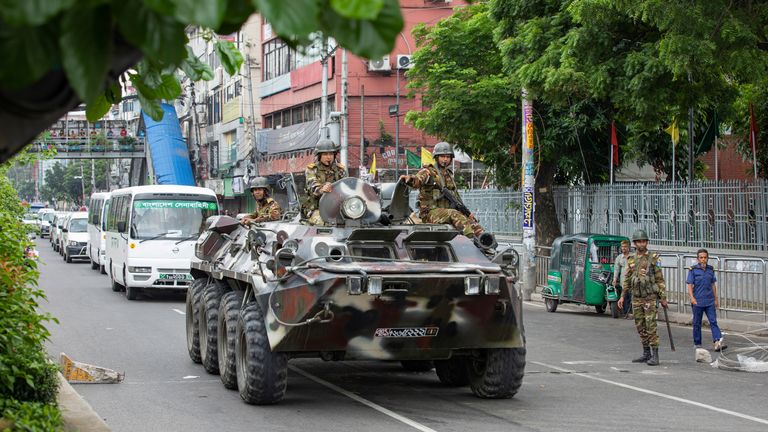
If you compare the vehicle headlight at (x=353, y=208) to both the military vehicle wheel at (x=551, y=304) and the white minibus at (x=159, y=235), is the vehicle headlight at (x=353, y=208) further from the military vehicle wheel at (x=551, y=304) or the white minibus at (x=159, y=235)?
the white minibus at (x=159, y=235)

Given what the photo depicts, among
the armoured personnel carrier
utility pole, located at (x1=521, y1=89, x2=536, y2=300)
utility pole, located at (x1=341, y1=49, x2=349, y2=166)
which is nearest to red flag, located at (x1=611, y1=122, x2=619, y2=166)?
utility pole, located at (x1=521, y1=89, x2=536, y2=300)

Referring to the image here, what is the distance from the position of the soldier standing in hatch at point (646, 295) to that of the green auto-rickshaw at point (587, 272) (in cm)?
707

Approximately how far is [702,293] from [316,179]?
20.9 feet

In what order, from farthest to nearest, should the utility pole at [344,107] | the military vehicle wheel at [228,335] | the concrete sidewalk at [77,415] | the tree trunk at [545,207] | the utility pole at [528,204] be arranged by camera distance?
1. the utility pole at [344,107]
2. the tree trunk at [545,207]
3. the utility pole at [528,204]
4. the military vehicle wheel at [228,335]
5. the concrete sidewalk at [77,415]

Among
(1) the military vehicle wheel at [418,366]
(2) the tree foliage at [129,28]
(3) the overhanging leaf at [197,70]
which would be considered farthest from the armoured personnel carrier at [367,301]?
(2) the tree foliage at [129,28]

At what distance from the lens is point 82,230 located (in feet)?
142

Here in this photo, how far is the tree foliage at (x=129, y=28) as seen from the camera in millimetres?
2332

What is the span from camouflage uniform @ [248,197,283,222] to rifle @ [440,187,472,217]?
3440 mm

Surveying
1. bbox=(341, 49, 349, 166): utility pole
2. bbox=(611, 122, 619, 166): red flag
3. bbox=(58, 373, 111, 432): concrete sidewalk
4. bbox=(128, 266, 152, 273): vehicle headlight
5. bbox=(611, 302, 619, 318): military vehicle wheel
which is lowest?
bbox=(611, 302, 619, 318): military vehicle wheel

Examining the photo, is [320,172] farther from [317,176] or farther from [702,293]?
[702,293]

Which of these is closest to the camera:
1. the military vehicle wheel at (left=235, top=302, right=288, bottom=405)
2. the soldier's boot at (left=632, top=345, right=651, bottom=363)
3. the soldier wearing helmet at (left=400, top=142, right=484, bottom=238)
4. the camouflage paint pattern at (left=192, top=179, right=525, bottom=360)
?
the camouflage paint pattern at (left=192, top=179, right=525, bottom=360)

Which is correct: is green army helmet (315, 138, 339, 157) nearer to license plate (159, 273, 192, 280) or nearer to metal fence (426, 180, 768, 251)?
metal fence (426, 180, 768, 251)

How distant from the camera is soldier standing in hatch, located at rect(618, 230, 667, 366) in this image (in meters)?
14.7

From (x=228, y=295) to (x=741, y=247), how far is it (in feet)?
43.2
